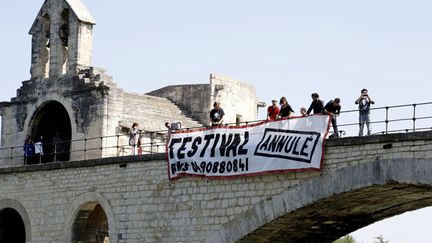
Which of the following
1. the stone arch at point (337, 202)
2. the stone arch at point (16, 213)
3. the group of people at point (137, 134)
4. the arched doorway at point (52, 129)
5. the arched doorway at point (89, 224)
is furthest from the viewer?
the arched doorway at point (52, 129)

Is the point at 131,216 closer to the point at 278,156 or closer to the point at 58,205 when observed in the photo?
the point at 58,205

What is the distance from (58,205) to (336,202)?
29.2 ft

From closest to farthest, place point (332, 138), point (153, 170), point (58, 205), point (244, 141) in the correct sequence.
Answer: point (332, 138)
point (244, 141)
point (153, 170)
point (58, 205)

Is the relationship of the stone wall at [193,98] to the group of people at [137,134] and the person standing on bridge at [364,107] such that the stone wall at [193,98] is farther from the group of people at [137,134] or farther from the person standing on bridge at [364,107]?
the person standing on bridge at [364,107]

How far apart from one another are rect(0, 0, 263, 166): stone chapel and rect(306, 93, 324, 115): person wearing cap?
7.87 meters

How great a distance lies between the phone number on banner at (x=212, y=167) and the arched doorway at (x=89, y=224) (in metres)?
3.63

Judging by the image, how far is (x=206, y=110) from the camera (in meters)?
35.0

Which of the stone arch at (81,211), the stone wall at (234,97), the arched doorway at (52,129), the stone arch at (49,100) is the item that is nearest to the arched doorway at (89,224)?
the stone arch at (81,211)

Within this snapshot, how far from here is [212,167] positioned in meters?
25.5

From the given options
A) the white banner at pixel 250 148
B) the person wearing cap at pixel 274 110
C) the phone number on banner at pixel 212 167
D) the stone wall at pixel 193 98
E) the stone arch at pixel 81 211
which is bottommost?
the stone arch at pixel 81 211

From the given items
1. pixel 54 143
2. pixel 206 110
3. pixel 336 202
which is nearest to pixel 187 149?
pixel 336 202

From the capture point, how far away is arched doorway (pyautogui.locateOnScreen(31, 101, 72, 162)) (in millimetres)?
33062

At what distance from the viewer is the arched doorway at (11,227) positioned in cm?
3225

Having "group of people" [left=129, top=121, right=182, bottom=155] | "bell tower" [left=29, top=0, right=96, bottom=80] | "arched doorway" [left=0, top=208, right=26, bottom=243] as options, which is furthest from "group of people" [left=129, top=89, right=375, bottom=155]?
"arched doorway" [left=0, top=208, right=26, bottom=243]
